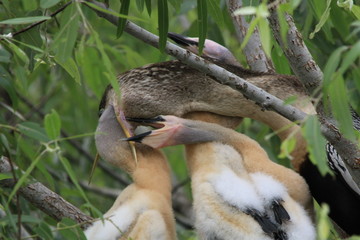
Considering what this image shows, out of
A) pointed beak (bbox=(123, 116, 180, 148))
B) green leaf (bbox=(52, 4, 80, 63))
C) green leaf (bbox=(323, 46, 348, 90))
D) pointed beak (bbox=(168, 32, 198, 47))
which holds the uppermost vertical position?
green leaf (bbox=(323, 46, 348, 90))

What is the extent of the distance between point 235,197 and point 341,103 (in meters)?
0.99

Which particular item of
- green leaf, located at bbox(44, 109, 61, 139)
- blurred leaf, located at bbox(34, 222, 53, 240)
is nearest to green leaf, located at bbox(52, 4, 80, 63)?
green leaf, located at bbox(44, 109, 61, 139)

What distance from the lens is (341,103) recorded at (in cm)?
270

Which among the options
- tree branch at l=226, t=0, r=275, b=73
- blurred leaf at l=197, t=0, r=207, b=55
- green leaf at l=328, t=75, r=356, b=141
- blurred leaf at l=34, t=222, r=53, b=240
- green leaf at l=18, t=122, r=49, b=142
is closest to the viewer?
green leaf at l=328, t=75, r=356, b=141

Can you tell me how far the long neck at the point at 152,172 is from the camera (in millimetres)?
3980

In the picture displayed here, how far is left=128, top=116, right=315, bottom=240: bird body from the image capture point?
11.6 feet

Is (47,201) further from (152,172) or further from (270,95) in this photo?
(270,95)

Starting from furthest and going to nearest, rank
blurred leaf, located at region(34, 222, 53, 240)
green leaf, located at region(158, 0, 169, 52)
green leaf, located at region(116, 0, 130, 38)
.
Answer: green leaf, located at region(158, 0, 169, 52), green leaf, located at region(116, 0, 130, 38), blurred leaf, located at region(34, 222, 53, 240)

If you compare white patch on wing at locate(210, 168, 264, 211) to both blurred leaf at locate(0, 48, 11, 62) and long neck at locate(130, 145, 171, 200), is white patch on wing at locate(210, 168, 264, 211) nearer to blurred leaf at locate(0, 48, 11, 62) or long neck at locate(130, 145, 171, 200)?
long neck at locate(130, 145, 171, 200)

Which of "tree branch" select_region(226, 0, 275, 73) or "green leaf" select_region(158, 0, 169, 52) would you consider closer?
"green leaf" select_region(158, 0, 169, 52)

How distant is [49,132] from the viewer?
2.86 metres

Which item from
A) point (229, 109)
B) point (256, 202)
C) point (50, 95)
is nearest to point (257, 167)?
point (256, 202)

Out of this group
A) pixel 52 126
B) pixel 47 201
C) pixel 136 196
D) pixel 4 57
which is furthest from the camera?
Result: pixel 47 201

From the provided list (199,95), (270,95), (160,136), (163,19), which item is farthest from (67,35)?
(199,95)
